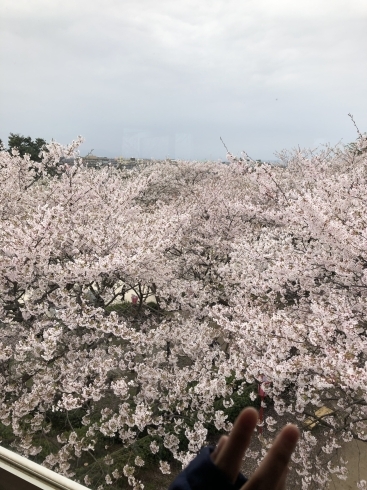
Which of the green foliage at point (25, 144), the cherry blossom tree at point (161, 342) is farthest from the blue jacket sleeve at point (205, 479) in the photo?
the green foliage at point (25, 144)

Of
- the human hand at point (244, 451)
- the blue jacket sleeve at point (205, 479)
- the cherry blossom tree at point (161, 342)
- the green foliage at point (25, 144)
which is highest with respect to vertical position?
the green foliage at point (25, 144)

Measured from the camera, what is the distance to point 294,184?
20.1ft

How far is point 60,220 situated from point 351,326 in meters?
2.39

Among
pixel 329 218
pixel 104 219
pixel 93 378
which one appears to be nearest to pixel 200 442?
pixel 93 378

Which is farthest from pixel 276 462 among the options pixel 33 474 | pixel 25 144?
pixel 25 144

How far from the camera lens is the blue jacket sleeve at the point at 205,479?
0.41 meters

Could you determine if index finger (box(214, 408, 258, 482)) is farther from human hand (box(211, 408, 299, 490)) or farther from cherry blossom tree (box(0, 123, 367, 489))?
cherry blossom tree (box(0, 123, 367, 489))

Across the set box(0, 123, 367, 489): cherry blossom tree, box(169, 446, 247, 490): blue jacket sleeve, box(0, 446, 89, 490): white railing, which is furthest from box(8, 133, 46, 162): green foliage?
box(169, 446, 247, 490): blue jacket sleeve

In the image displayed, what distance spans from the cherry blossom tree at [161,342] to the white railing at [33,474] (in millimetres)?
1202

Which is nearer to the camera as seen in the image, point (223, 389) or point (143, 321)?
point (223, 389)

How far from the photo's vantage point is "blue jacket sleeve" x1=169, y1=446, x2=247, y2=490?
0.41 meters

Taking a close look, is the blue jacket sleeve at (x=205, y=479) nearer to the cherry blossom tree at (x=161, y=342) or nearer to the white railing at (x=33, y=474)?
the white railing at (x=33, y=474)

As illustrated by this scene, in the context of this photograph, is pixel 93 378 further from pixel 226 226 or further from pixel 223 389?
pixel 226 226

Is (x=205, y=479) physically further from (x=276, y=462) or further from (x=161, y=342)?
(x=161, y=342)
